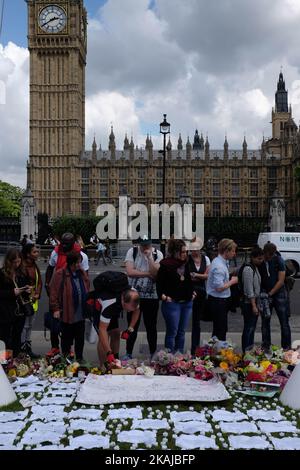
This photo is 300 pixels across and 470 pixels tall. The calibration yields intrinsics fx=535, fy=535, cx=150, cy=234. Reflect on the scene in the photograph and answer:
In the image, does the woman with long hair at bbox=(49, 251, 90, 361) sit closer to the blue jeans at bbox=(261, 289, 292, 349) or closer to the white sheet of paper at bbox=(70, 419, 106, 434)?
the white sheet of paper at bbox=(70, 419, 106, 434)

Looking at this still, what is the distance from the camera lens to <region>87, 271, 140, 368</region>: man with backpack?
6.20 metres

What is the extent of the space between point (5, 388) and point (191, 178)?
234 ft

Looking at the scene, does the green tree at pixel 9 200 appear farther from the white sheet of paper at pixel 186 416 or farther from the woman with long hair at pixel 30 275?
the white sheet of paper at pixel 186 416

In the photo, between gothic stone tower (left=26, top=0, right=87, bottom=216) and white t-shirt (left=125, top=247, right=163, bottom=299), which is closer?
white t-shirt (left=125, top=247, right=163, bottom=299)

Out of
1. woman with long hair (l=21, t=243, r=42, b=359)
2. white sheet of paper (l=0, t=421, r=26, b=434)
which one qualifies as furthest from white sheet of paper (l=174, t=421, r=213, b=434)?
woman with long hair (l=21, t=243, r=42, b=359)

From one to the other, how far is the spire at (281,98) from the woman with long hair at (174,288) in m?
106

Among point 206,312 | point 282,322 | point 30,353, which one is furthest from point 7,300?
point 282,322

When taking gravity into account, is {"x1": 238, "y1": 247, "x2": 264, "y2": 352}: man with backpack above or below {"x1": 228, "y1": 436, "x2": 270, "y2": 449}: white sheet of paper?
above

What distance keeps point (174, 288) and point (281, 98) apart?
106 m

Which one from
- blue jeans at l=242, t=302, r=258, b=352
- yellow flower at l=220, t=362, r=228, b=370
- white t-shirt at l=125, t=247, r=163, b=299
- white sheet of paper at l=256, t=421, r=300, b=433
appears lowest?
white sheet of paper at l=256, t=421, r=300, b=433

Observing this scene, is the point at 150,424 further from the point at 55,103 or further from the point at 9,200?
A: the point at 9,200

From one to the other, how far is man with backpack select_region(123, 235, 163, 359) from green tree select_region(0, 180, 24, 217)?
63852 mm
